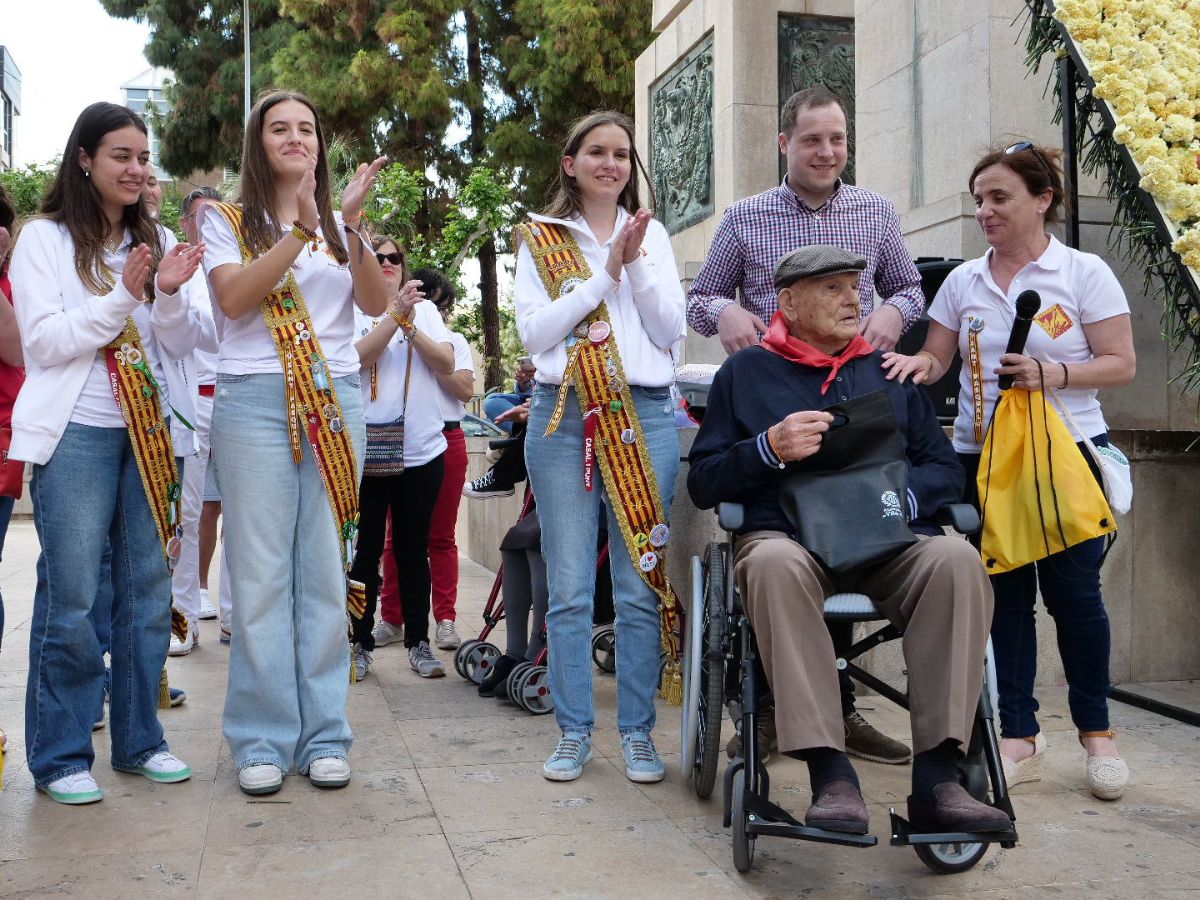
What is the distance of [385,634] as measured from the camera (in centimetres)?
707

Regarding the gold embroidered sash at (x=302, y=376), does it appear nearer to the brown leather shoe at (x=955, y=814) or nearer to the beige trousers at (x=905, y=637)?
the beige trousers at (x=905, y=637)

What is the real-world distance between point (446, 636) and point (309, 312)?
3163mm

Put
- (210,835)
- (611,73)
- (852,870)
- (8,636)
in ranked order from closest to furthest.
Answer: (852,870) < (210,835) < (8,636) < (611,73)

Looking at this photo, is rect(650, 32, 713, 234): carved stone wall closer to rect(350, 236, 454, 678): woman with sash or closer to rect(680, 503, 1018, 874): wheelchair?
rect(350, 236, 454, 678): woman with sash

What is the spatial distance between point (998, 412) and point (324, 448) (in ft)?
7.14

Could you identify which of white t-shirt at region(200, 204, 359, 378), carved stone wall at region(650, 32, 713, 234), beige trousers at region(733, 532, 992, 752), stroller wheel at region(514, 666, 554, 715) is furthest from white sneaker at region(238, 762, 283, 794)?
carved stone wall at region(650, 32, 713, 234)

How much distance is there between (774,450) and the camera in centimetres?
365

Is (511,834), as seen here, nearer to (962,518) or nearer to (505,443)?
(962,518)

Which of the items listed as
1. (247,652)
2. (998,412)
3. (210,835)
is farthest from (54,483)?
(998,412)

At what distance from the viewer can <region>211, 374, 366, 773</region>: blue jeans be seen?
4086 millimetres

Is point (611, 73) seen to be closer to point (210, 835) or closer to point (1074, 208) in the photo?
point (1074, 208)

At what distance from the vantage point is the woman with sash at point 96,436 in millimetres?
3904

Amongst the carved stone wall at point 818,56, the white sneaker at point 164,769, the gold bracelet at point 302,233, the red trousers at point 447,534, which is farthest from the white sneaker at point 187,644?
the carved stone wall at point 818,56

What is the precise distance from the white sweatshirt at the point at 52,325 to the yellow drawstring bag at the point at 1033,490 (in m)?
2.67
